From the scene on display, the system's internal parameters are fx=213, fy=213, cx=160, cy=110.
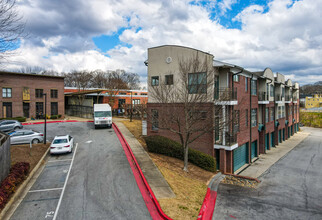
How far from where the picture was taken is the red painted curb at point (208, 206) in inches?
393

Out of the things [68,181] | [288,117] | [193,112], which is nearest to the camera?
[68,181]

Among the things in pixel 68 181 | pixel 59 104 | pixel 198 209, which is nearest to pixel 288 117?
pixel 198 209

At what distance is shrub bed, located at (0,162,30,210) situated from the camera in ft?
32.8

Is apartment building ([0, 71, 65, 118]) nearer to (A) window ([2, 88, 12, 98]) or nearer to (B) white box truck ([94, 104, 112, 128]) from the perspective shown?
(A) window ([2, 88, 12, 98])

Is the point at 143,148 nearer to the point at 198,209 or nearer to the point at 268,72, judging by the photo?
the point at 198,209

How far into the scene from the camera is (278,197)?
13.2 m

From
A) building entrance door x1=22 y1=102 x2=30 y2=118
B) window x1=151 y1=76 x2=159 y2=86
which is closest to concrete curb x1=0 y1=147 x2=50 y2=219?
window x1=151 y1=76 x2=159 y2=86

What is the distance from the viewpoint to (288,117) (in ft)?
126

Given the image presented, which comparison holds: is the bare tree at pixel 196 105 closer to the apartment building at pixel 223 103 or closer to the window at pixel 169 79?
the apartment building at pixel 223 103

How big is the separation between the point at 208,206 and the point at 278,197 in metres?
5.15

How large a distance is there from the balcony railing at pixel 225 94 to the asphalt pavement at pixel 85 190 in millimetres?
8534

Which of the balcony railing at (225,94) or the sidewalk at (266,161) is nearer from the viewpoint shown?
the balcony railing at (225,94)

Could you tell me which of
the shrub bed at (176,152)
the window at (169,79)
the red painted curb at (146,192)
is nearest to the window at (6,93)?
the red painted curb at (146,192)

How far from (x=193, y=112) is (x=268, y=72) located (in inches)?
663
